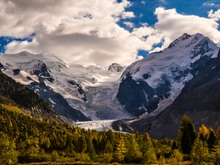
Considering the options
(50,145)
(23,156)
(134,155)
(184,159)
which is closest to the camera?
(184,159)

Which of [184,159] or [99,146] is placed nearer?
[184,159]

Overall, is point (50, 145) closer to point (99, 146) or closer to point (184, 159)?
point (99, 146)

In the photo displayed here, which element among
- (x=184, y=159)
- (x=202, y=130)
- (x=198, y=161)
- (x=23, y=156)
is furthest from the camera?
(x=202, y=130)

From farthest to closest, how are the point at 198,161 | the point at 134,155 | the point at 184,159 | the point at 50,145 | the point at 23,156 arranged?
the point at 50,145, the point at 23,156, the point at 134,155, the point at 184,159, the point at 198,161

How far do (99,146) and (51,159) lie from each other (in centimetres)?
5323

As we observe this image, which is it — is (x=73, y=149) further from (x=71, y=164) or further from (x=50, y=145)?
(x=71, y=164)

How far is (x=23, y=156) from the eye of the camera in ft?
449

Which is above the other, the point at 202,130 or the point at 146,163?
the point at 202,130

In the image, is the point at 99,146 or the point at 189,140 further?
the point at 99,146

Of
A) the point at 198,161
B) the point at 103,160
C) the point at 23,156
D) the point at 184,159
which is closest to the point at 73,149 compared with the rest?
the point at 23,156

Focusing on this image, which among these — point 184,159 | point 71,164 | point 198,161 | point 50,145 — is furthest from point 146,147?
point 50,145

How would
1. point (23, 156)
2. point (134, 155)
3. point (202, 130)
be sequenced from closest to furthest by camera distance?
point (134, 155) → point (23, 156) → point (202, 130)

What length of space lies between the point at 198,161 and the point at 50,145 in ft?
334

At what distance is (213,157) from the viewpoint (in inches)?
3457
